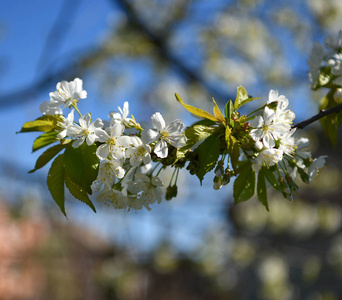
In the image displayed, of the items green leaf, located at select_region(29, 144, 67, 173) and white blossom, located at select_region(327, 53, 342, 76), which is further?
white blossom, located at select_region(327, 53, 342, 76)

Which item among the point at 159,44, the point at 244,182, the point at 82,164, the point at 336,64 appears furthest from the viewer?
the point at 159,44

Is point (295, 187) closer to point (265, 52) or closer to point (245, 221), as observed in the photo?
point (265, 52)

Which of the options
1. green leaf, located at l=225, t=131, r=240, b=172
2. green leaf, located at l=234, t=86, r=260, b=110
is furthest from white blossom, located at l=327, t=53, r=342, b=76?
green leaf, located at l=225, t=131, r=240, b=172

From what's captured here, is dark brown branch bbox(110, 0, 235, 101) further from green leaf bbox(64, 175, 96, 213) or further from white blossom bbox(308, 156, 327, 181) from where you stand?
green leaf bbox(64, 175, 96, 213)

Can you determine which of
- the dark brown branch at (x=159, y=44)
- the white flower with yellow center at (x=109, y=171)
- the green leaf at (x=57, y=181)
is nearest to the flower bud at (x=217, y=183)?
the white flower with yellow center at (x=109, y=171)

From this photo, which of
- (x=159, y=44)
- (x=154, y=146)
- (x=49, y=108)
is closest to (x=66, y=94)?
(x=49, y=108)

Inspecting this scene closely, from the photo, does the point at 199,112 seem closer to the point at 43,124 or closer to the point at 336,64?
the point at 43,124

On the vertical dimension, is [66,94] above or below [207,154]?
above
